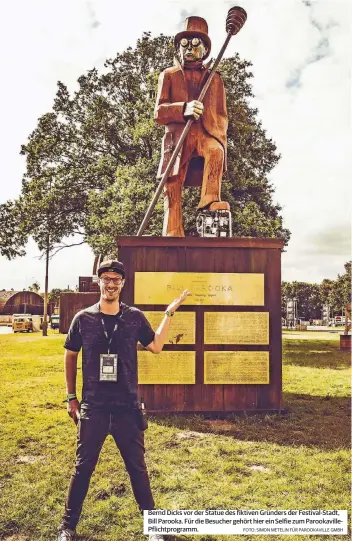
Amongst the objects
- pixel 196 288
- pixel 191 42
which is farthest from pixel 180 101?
pixel 196 288

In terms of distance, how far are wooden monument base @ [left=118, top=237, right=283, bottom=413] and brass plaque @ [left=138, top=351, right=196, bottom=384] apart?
0.01m

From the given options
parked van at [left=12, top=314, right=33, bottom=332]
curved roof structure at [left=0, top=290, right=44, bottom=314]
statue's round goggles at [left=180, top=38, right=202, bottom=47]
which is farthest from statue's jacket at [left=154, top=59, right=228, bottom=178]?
curved roof structure at [left=0, top=290, right=44, bottom=314]

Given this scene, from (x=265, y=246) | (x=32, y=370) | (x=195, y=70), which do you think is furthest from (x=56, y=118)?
(x=265, y=246)

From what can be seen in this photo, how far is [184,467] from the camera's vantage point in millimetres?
4324

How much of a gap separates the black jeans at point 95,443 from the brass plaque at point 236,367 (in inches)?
126

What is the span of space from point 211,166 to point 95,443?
450 cm

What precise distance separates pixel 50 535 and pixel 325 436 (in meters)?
3.29

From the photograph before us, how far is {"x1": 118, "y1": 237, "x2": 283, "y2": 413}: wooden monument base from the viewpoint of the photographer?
613 cm

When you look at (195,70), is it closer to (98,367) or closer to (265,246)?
(265,246)

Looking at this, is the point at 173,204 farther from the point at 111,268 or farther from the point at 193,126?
the point at 111,268

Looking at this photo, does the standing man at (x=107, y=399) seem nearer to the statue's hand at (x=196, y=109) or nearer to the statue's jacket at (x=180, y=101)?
the statue's hand at (x=196, y=109)

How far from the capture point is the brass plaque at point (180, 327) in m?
6.11

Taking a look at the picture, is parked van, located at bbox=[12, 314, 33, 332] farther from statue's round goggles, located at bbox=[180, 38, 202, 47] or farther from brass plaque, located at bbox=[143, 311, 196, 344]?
statue's round goggles, located at bbox=[180, 38, 202, 47]

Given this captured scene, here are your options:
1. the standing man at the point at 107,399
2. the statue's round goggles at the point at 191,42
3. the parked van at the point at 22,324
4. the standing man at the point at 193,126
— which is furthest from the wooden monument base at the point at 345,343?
the parked van at the point at 22,324
